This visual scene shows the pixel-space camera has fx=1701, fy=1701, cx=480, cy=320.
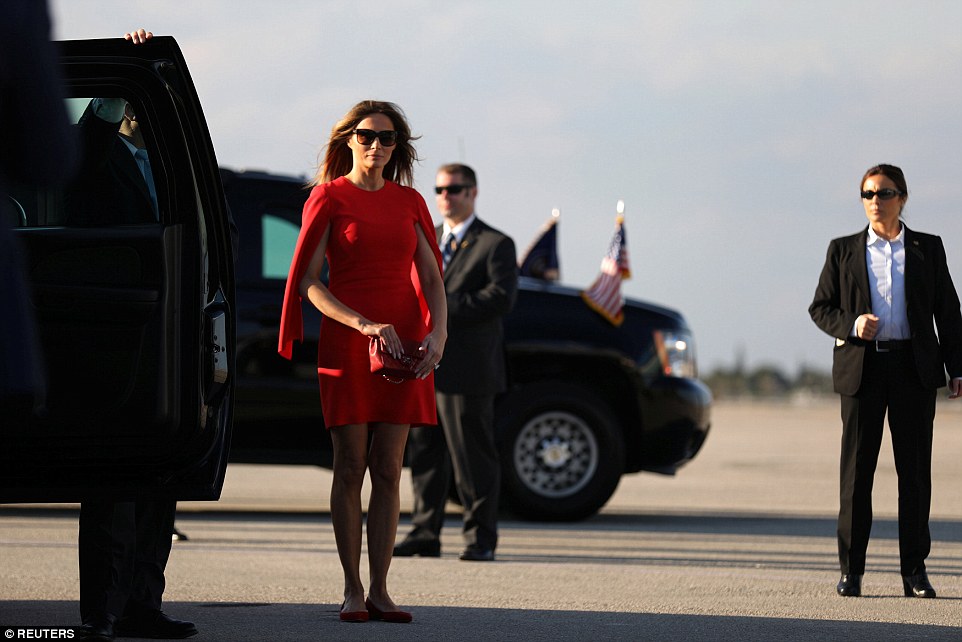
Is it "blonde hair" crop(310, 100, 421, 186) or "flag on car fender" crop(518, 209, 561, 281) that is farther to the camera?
"flag on car fender" crop(518, 209, 561, 281)

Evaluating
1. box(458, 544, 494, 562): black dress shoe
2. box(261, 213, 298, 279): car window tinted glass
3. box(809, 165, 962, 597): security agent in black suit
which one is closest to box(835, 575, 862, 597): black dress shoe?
box(809, 165, 962, 597): security agent in black suit

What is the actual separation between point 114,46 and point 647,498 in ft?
31.6

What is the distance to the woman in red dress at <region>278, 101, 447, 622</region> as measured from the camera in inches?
240

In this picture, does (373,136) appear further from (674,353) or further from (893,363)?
(674,353)

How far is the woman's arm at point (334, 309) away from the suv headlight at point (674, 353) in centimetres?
528

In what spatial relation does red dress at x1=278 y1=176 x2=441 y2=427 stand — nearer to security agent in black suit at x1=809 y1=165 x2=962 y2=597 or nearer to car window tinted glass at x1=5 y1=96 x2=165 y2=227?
car window tinted glass at x1=5 y1=96 x2=165 y2=227

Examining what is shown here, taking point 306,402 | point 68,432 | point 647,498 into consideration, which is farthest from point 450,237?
point 647,498

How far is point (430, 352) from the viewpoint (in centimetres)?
607

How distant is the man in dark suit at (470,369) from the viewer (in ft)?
28.6

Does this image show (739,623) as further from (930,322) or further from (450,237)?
(450,237)

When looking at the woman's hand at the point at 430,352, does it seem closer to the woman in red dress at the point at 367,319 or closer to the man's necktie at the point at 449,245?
the woman in red dress at the point at 367,319

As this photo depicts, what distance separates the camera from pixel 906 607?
22.0 ft

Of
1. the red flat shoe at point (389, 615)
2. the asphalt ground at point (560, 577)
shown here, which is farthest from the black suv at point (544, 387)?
the red flat shoe at point (389, 615)

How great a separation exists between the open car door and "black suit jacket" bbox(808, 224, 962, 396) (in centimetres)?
305
